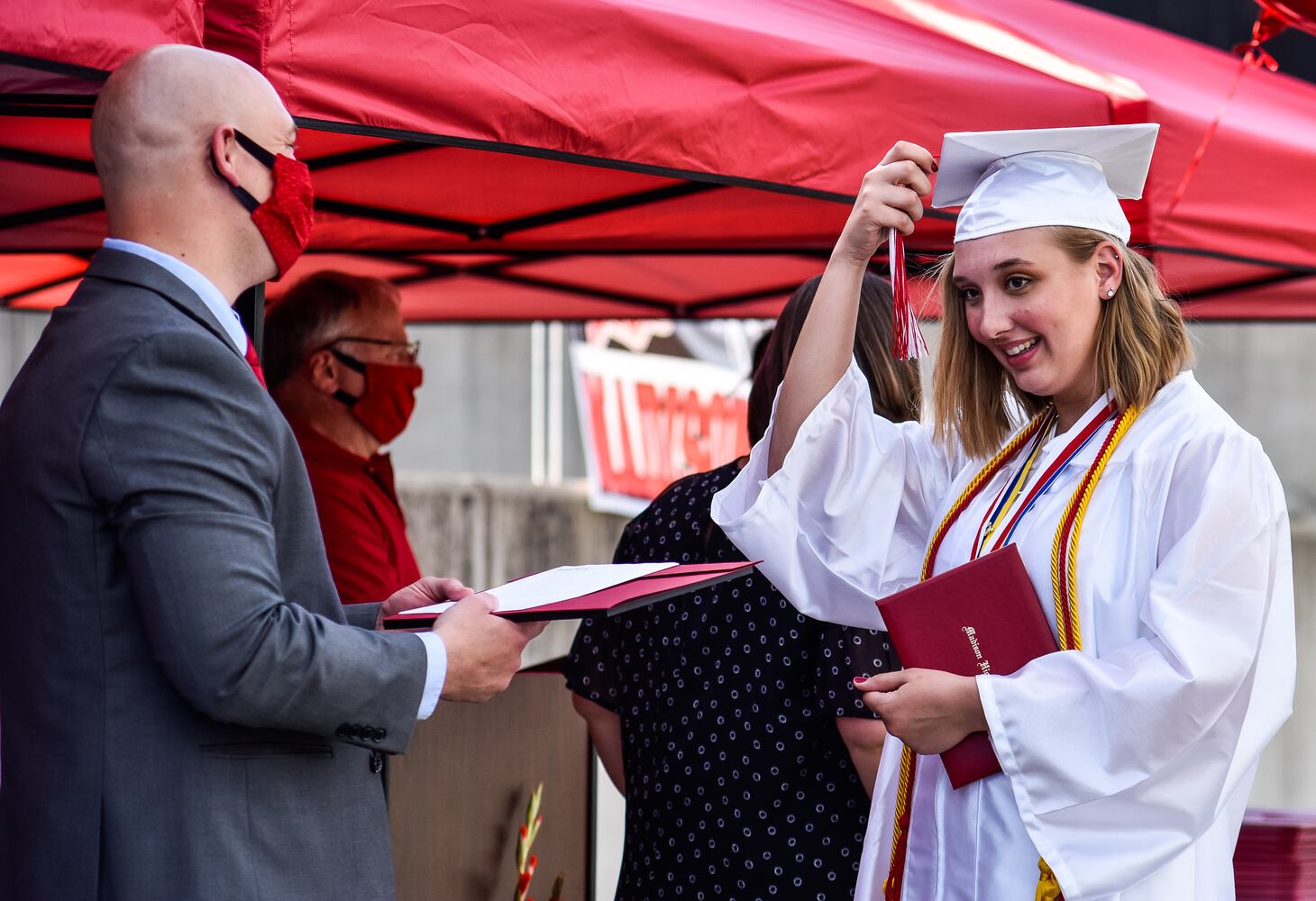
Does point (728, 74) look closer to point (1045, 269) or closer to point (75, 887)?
point (1045, 269)

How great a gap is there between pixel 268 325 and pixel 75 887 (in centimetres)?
229

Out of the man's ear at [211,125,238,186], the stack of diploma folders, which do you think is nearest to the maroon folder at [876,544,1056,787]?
the man's ear at [211,125,238,186]

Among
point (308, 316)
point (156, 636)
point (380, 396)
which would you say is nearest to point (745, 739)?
point (156, 636)

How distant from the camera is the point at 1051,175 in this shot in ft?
7.35

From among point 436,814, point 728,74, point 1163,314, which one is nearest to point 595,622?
point 436,814

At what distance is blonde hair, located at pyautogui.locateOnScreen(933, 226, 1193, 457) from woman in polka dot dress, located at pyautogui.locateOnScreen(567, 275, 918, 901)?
25cm

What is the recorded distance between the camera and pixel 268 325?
385cm

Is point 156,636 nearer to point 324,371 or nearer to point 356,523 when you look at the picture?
point 356,523

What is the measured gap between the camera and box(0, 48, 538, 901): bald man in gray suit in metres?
1.68

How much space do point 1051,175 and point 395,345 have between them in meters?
2.01

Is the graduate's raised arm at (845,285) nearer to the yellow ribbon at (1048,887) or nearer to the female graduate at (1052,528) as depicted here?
the female graduate at (1052,528)

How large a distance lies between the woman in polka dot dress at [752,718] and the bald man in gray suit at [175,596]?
820mm

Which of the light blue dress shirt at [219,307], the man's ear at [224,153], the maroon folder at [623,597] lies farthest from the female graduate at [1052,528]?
the man's ear at [224,153]

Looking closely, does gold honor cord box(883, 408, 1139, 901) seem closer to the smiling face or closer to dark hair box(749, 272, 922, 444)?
the smiling face
